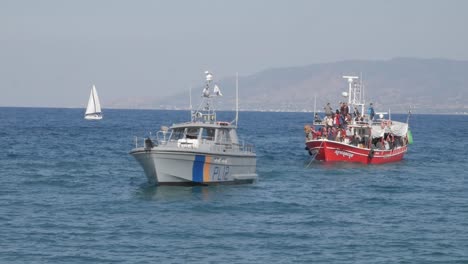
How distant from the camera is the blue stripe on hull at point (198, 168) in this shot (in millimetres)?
44281

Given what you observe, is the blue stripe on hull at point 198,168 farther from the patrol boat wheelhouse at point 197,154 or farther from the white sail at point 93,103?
the white sail at point 93,103

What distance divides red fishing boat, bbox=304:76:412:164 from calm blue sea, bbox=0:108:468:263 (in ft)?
11.8

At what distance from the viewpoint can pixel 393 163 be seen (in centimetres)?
7012

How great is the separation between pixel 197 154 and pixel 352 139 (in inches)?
1015

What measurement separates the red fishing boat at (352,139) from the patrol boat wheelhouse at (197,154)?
18309 mm

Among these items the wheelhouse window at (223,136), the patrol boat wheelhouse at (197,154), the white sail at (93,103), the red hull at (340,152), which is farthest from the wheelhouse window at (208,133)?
the white sail at (93,103)

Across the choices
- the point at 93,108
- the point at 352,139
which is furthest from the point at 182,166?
the point at 93,108

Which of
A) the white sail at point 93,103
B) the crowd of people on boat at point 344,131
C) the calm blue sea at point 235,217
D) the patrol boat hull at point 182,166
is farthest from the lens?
the white sail at point 93,103

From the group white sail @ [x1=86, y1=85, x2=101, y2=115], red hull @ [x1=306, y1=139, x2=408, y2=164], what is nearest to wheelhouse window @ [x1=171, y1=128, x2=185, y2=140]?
red hull @ [x1=306, y1=139, x2=408, y2=164]

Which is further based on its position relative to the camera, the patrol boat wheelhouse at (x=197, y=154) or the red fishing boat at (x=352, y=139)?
the red fishing boat at (x=352, y=139)

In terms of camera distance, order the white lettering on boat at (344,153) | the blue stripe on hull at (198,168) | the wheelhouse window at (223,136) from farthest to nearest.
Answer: the white lettering on boat at (344,153), the wheelhouse window at (223,136), the blue stripe on hull at (198,168)

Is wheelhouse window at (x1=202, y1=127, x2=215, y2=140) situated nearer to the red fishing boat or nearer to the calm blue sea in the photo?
the calm blue sea

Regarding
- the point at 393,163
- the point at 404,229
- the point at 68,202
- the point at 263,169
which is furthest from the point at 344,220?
the point at 393,163

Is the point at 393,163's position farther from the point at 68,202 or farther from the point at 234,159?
the point at 68,202
